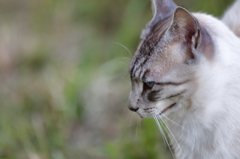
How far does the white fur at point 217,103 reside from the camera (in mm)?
1649

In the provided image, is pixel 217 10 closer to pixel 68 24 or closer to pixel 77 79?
pixel 77 79

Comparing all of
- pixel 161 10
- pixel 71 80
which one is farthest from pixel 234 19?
pixel 71 80

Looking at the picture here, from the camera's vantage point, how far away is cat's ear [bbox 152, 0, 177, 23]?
1818 millimetres

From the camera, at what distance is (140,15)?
11.8ft

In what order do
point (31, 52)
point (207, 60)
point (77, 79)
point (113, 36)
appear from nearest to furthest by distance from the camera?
point (207, 60) < point (77, 79) < point (31, 52) < point (113, 36)

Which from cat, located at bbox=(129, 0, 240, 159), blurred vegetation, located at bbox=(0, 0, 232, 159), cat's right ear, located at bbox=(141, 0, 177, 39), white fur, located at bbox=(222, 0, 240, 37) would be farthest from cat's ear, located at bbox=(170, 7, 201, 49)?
white fur, located at bbox=(222, 0, 240, 37)

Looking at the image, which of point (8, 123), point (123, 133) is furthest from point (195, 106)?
point (8, 123)

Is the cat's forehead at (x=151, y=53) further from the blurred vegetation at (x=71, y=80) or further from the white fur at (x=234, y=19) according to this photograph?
the white fur at (x=234, y=19)

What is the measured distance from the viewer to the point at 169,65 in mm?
1643

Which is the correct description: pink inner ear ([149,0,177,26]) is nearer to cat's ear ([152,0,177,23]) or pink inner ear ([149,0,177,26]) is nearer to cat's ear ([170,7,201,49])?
cat's ear ([152,0,177,23])

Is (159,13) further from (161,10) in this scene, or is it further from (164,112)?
(164,112)

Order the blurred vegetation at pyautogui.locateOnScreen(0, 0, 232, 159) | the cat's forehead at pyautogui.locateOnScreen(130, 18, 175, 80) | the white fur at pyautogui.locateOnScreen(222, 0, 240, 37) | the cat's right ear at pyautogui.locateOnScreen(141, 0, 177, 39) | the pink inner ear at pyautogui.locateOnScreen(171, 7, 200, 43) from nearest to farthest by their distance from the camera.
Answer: the pink inner ear at pyautogui.locateOnScreen(171, 7, 200, 43), the cat's forehead at pyautogui.locateOnScreen(130, 18, 175, 80), the cat's right ear at pyautogui.locateOnScreen(141, 0, 177, 39), the white fur at pyautogui.locateOnScreen(222, 0, 240, 37), the blurred vegetation at pyautogui.locateOnScreen(0, 0, 232, 159)

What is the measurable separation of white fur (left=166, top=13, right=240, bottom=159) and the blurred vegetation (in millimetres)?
412

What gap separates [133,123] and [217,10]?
0.98 meters
